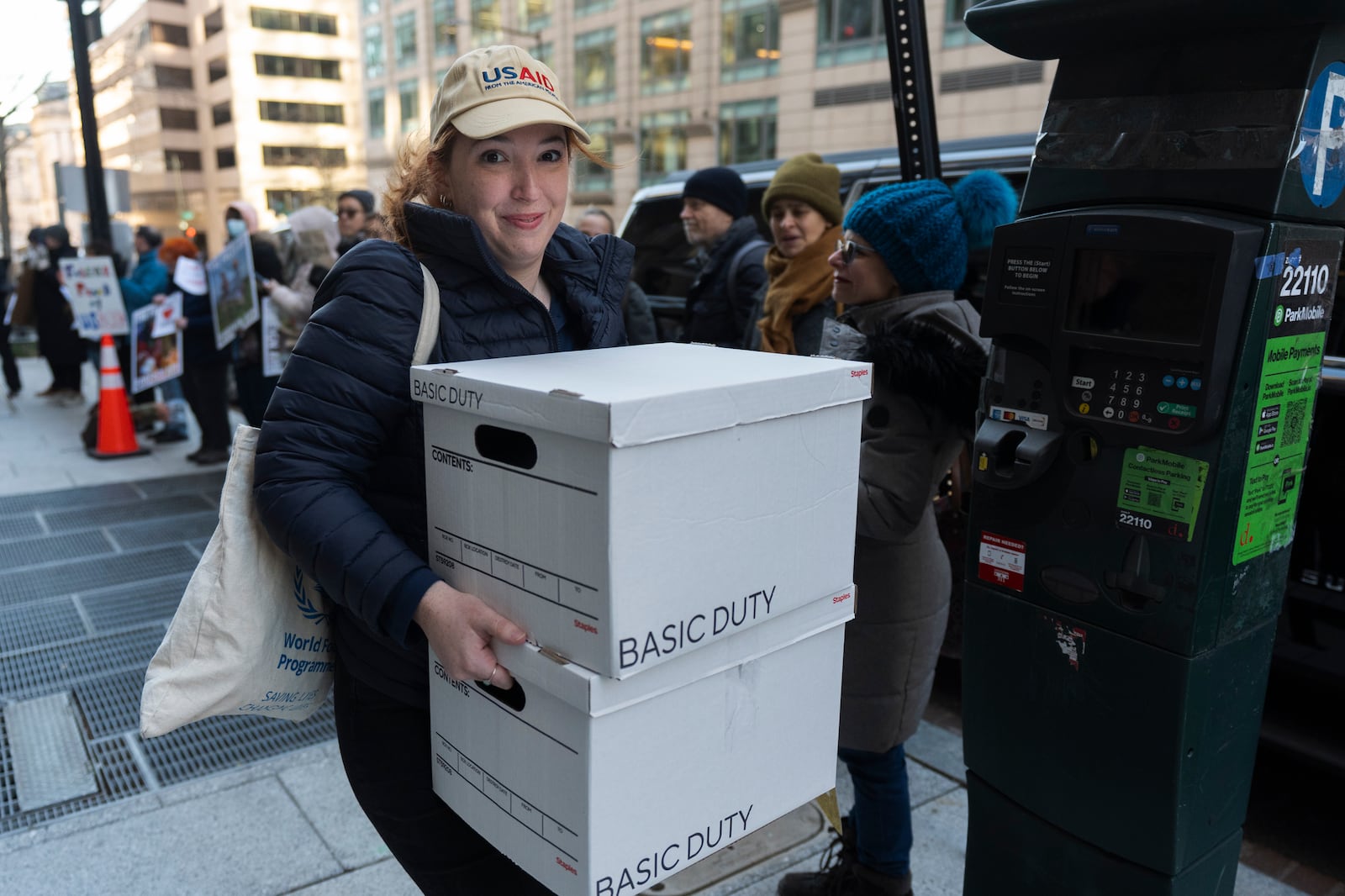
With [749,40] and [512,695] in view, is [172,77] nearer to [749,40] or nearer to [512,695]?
[749,40]

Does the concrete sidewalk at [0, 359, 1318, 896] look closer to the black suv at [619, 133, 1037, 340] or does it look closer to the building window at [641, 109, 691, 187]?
the black suv at [619, 133, 1037, 340]

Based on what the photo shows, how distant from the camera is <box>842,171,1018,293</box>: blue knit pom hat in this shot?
230cm

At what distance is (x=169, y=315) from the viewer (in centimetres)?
755

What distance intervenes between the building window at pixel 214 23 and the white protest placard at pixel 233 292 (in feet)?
208

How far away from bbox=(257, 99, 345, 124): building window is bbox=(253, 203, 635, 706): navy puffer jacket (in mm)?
66329

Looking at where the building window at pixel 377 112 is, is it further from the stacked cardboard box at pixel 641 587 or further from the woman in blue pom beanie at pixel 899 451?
the stacked cardboard box at pixel 641 587

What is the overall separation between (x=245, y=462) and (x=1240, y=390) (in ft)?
5.39

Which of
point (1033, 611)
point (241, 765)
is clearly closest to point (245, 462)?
point (1033, 611)

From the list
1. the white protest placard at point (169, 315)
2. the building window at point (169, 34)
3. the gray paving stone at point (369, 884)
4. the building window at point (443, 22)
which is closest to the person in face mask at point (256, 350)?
the white protest placard at point (169, 315)

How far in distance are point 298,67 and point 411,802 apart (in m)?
66.8

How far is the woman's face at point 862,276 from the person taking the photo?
2.39m

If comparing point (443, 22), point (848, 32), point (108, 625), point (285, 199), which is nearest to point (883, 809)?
point (108, 625)

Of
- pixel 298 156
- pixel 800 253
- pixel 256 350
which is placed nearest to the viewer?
pixel 800 253

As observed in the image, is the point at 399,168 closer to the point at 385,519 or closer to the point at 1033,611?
the point at 385,519
